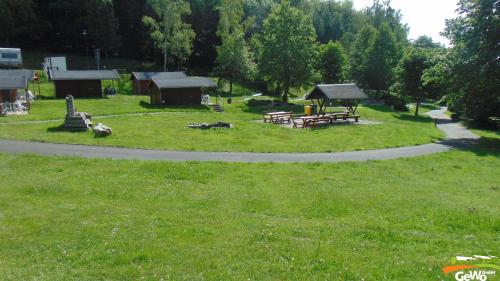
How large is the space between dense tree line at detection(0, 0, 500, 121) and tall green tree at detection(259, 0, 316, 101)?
14 centimetres

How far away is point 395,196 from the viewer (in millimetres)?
15523

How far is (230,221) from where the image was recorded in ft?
38.7

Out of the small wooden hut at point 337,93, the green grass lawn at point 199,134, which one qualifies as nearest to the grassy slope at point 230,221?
the green grass lawn at point 199,134

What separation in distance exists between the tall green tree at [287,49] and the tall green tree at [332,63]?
40.8 feet

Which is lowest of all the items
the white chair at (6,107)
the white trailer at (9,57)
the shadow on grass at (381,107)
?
the shadow on grass at (381,107)

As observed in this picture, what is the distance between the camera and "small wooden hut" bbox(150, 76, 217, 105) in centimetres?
5078

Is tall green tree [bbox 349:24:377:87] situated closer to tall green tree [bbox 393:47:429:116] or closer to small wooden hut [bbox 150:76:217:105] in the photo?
tall green tree [bbox 393:47:429:116]

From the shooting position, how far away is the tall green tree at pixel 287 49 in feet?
195

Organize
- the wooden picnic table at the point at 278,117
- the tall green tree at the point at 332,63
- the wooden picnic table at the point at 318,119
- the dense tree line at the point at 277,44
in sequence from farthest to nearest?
the tall green tree at the point at 332,63 → the wooden picnic table at the point at 278,117 → the wooden picnic table at the point at 318,119 → the dense tree line at the point at 277,44

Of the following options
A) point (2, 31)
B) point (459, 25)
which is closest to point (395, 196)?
point (459, 25)

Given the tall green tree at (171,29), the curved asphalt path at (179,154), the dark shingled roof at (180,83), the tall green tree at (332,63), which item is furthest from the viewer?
the tall green tree at (332,63)

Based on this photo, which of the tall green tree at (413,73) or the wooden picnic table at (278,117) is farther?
the tall green tree at (413,73)

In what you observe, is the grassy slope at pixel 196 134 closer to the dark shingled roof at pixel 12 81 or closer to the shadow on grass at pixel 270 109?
the dark shingled roof at pixel 12 81

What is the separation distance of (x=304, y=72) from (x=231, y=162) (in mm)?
40943
